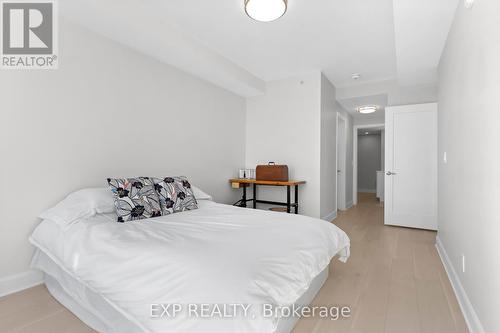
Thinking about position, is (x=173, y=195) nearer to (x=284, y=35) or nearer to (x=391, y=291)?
(x=391, y=291)

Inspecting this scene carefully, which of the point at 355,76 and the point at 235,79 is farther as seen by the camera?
the point at 355,76

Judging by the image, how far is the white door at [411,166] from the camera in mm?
4043

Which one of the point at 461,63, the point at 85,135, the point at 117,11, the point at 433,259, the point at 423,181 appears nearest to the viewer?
the point at 461,63

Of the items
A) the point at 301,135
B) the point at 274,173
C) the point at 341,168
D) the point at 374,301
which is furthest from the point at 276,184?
the point at 341,168

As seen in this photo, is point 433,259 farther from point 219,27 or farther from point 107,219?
point 219,27

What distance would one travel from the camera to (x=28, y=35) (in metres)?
2.22

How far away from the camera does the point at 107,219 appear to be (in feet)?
6.76

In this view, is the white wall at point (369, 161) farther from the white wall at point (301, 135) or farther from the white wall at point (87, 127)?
the white wall at point (87, 127)

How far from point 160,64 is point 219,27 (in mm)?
938

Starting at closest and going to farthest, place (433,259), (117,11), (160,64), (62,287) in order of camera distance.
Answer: (62,287) < (117,11) < (433,259) < (160,64)

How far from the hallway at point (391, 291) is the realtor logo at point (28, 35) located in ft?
10.00

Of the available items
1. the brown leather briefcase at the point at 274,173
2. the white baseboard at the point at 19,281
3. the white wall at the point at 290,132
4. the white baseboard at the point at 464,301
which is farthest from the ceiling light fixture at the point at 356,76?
the white baseboard at the point at 19,281

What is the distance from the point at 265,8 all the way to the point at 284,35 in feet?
2.78

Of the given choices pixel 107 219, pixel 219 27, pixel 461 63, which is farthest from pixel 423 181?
pixel 107 219
